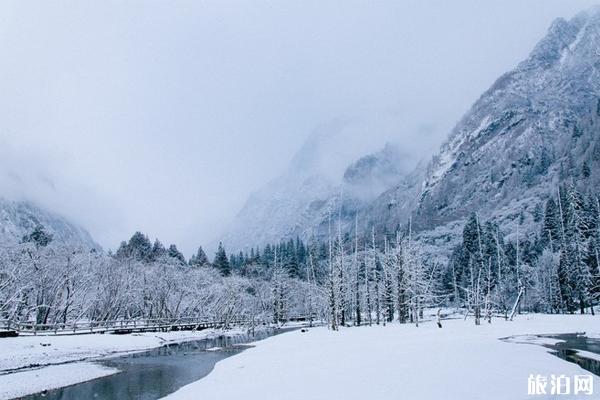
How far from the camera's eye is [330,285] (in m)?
57.7

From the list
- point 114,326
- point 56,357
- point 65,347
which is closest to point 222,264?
point 114,326

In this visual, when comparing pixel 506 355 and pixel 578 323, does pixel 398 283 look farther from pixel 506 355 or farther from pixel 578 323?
pixel 506 355

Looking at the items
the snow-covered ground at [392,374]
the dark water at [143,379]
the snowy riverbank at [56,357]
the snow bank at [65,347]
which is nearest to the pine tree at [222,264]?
the snow bank at [65,347]

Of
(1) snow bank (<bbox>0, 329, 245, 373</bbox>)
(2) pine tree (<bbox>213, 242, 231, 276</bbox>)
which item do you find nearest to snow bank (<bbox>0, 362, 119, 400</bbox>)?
(1) snow bank (<bbox>0, 329, 245, 373</bbox>)

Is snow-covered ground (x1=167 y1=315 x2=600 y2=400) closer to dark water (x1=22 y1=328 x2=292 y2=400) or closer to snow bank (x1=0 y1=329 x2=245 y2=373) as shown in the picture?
dark water (x1=22 y1=328 x2=292 y2=400)

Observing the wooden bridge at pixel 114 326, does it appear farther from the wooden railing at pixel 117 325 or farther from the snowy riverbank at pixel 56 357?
the snowy riverbank at pixel 56 357

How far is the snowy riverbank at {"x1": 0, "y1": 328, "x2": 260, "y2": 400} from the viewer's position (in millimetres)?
25547

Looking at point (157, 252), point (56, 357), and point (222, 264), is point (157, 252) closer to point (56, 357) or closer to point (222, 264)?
point (222, 264)

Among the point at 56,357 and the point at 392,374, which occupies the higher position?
the point at 392,374

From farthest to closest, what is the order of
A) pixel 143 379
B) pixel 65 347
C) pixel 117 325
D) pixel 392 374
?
pixel 117 325 → pixel 65 347 → pixel 143 379 → pixel 392 374

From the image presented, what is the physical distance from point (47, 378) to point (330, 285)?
36275 mm

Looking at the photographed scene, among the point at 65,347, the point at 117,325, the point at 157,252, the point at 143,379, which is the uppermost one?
the point at 157,252

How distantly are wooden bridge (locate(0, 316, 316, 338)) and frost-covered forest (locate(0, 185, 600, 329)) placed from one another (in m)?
1.55

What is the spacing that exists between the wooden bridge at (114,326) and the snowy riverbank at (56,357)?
2888mm
